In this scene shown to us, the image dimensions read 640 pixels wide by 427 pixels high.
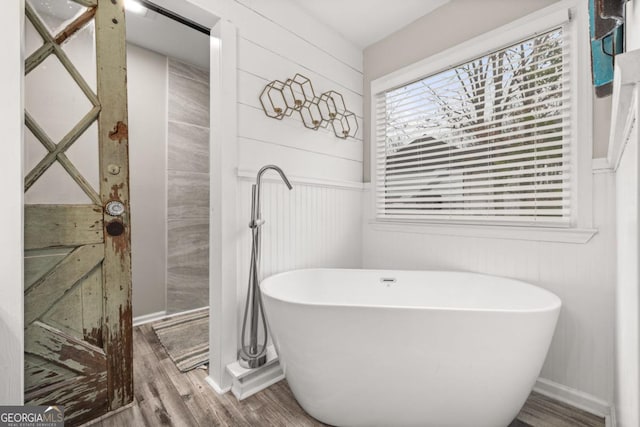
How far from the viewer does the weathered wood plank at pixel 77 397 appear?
123cm

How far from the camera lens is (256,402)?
1491 millimetres

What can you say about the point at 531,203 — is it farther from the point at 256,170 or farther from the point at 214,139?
the point at 214,139

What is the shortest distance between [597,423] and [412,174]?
63.4 inches

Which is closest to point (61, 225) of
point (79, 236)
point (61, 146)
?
point (79, 236)

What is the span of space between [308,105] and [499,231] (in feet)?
4.81

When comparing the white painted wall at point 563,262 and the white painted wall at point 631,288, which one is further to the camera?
the white painted wall at point 563,262

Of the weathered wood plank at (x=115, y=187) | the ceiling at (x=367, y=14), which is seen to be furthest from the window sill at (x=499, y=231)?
the weathered wood plank at (x=115, y=187)

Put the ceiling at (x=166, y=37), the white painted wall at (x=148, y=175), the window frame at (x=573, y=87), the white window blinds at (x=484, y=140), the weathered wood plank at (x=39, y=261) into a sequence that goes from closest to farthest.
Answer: the weathered wood plank at (x=39, y=261) → the window frame at (x=573, y=87) → the white window blinds at (x=484, y=140) → the ceiling at (x=166, y=37) → the white painted wall at (x=148, y=175)

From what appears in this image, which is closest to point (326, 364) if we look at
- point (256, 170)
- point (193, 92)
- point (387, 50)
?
point (256, 170)

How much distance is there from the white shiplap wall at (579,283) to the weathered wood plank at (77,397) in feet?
6.92

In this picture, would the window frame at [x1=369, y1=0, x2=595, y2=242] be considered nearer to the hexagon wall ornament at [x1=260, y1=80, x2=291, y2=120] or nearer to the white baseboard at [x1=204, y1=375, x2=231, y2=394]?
the hexagon wall ornament at [x1=260, y1=80, x2=291, y2=120]

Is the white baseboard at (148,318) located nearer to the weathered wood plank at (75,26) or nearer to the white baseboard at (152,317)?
the white baseboard at (152,317)

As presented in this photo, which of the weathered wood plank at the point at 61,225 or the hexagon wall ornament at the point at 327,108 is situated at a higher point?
the hexagon wall ornament at the point at 327,108

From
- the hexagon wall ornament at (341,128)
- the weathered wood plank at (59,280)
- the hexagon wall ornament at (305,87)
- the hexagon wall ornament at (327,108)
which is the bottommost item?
the weathered wood plank at (59,280)
